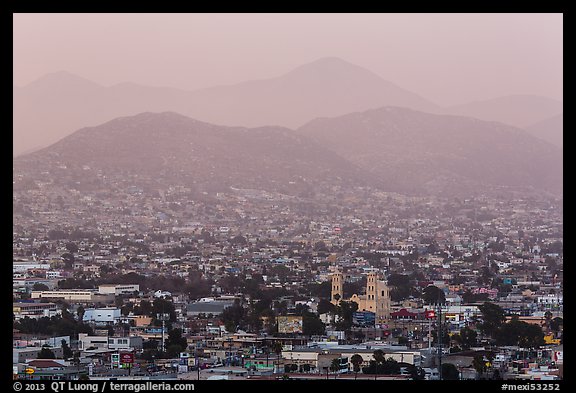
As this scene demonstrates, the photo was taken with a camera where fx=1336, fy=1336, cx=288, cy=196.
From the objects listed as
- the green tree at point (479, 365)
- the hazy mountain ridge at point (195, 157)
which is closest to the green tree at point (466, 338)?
the green tree at point (479, 365)

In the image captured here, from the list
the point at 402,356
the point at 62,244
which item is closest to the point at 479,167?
the point at 62,244


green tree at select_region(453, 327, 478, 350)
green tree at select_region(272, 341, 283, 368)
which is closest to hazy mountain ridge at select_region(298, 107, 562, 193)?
green tree at select_region(453, 327, 478, 350)

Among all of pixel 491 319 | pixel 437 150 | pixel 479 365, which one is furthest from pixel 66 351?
pixel 437 150

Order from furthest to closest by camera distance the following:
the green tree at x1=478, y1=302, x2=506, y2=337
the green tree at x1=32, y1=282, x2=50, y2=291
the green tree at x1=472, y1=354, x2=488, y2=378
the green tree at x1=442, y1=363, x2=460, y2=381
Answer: the green tree at x1=32, y1=282, x2=50, y2=291
the green tree at x1=478, y1=302, x2=506, y2=337
the green tree at x1=472, y1=354, x2=488, y2=378
the green tree at x1=442, y1=363, x2=460, y2=381

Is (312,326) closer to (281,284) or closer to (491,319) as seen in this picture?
(491,319)

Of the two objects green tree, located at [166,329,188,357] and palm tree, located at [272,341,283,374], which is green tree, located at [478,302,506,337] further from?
green tree, located at [166,329,188,357]

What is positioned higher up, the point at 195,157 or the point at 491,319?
the point at 195,157

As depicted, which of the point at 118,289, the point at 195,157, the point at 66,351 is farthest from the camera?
the point at 195,157

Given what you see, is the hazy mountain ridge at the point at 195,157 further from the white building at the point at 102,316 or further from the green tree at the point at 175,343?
the green tree at the point at 175,343

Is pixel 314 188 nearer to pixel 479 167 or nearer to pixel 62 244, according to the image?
pixel 479 167
